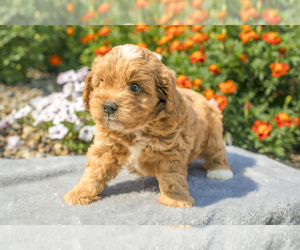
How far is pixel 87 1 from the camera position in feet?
7.80

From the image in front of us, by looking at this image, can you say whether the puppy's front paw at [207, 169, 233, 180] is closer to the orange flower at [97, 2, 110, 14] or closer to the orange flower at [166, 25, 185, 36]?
the orange flower at [97, 2, 110, 14]

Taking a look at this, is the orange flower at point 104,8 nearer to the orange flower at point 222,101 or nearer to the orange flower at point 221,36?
the orange flower at point 222,101

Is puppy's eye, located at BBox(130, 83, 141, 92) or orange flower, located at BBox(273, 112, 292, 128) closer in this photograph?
puppy's eye, located at BBox(130, 83, 141, 92)

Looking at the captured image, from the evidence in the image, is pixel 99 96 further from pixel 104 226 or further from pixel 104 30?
pixel 104 30

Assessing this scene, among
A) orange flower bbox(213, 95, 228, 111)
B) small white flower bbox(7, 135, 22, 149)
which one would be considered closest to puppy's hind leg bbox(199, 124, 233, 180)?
orange flower bbox(213, 95, 228, 111)

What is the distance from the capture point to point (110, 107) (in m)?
2.29

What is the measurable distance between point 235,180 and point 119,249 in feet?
5.82

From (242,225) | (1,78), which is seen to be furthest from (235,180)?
(1,78)

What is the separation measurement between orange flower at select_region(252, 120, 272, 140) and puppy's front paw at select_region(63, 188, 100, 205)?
2889 millimetres

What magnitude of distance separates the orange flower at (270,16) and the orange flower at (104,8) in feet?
4.72

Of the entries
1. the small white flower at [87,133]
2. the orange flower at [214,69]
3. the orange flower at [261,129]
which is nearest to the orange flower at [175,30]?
the orange flower at [214,69]

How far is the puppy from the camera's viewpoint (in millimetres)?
2338

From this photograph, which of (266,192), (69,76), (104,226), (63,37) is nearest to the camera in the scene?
(104,226)

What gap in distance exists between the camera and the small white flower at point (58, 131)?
443 cm
